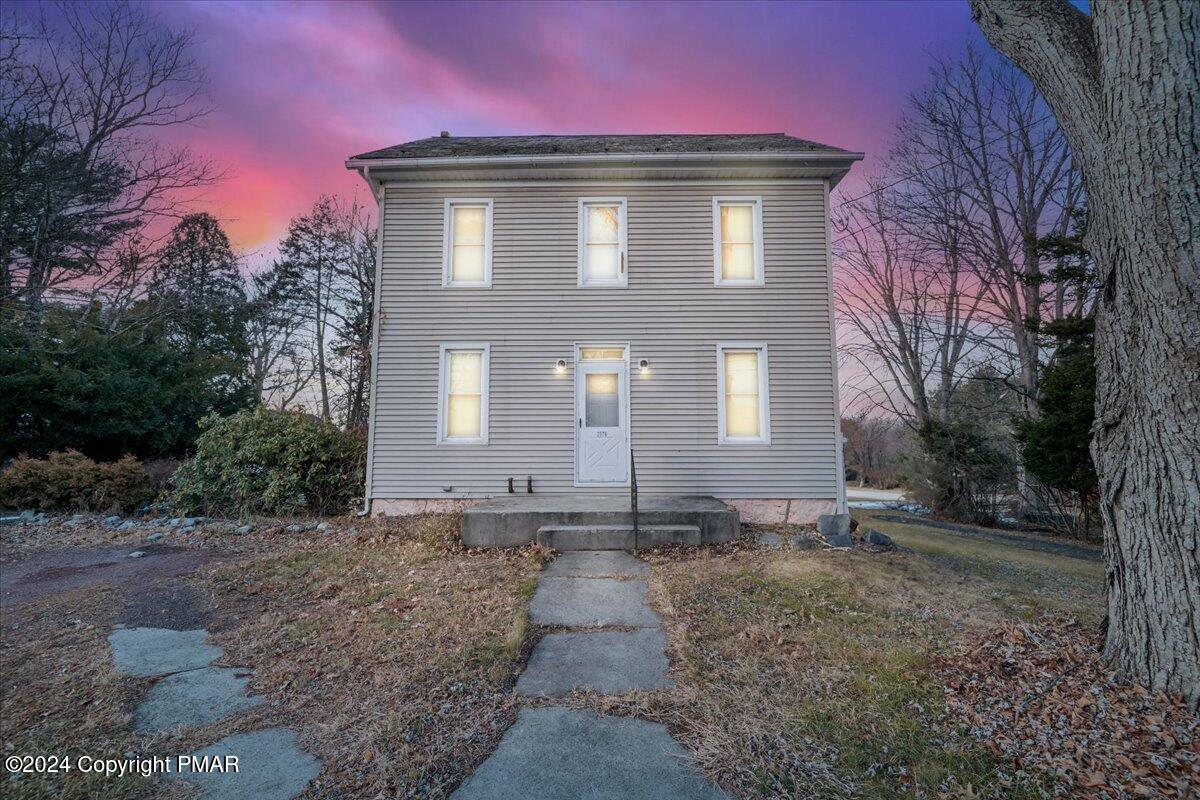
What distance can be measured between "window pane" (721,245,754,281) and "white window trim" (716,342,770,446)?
126 centimetres

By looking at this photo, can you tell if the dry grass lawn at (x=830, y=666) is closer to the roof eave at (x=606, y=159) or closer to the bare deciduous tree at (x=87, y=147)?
the roof eave at (x=606, y=159)

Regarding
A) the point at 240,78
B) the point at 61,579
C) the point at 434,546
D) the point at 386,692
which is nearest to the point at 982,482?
the point at 434,546

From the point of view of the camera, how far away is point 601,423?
28.3ft

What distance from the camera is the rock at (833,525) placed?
23.8 ft

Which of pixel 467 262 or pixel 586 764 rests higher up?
pixel 467 262

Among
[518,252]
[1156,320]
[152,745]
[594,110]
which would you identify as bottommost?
[152,745]

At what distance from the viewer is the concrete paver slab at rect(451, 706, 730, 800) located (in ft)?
7.09

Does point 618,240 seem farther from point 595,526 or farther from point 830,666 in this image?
point 830,666

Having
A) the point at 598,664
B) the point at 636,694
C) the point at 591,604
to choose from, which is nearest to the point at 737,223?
the point at 591,604

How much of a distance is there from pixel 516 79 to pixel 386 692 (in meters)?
14.2

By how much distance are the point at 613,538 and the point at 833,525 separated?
3.40m

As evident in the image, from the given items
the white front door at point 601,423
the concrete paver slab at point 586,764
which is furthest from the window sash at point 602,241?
the concrete paver slab at point 586,764

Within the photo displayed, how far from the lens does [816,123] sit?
12.8 meters

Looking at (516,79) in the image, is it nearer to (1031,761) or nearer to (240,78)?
(240,78)
